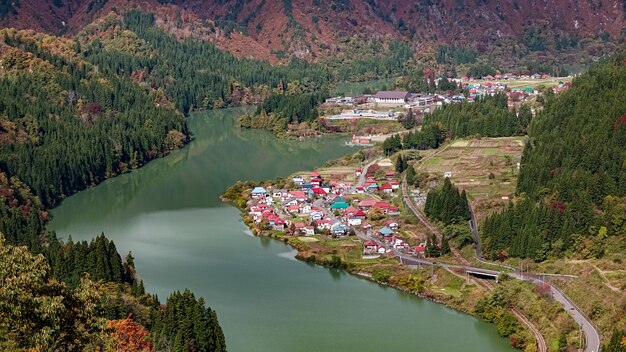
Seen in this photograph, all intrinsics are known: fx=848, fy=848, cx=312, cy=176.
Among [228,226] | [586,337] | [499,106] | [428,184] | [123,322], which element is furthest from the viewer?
[499,106]

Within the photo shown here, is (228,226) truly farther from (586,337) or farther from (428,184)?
(586,337)

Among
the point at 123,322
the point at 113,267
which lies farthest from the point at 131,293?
the point at 123,322

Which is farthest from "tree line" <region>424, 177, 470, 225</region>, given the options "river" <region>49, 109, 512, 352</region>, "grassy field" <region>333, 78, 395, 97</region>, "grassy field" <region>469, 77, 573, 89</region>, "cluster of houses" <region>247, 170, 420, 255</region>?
"grassy field" <region>333, 78, 395, 97</region>

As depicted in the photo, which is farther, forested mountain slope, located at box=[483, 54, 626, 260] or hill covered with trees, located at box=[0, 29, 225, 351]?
forested mountain slope, located at box=[483, 54, 626, 260]

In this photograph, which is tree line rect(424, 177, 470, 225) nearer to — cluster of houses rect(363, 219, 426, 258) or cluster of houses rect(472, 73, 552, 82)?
cluster of houses rect(363, 219, 426, 258)

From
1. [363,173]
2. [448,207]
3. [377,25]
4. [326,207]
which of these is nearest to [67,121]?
[363,173]

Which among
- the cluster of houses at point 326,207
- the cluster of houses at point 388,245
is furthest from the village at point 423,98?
the cluster of houses at point 388,245
